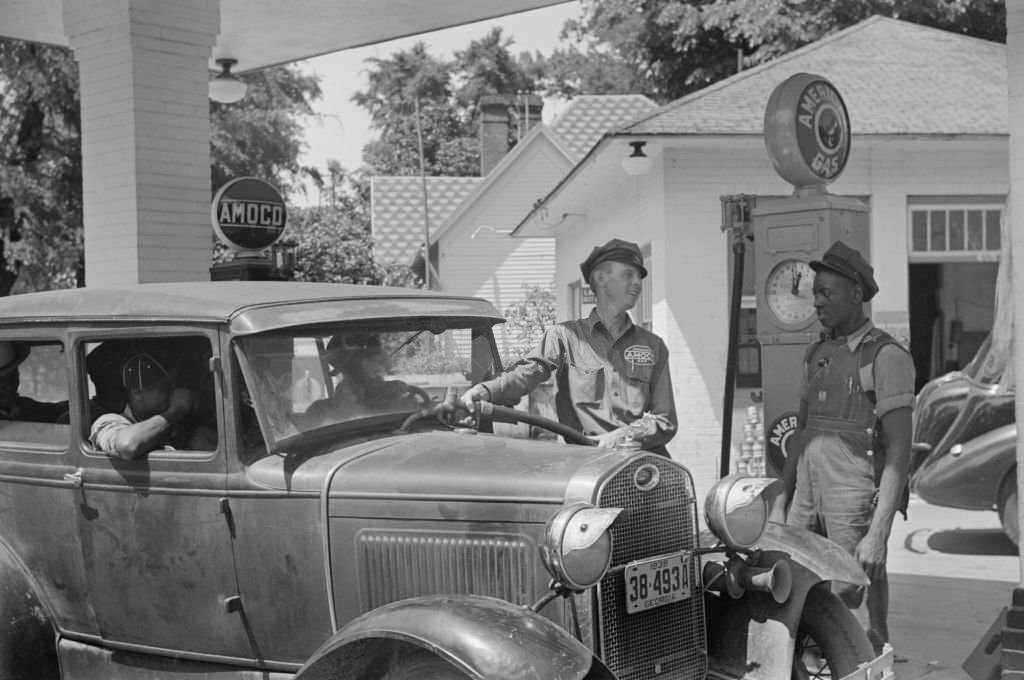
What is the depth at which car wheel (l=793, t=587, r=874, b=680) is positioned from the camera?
4453mm

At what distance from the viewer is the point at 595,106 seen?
2956 cm

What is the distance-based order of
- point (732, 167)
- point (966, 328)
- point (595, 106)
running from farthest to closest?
point (595, 106) < point (966, 328) < point (732, 167)

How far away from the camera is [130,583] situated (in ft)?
15.2

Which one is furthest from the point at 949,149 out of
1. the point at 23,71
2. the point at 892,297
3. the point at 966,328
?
the point at 23,71

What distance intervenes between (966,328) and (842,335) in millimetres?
12912

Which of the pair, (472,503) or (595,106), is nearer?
(472,503)

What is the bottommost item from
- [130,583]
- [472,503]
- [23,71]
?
[130,583]

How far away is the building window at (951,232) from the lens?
1343 cm

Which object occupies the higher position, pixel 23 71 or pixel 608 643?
pixel 23 71

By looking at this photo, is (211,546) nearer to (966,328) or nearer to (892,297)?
(892,297)

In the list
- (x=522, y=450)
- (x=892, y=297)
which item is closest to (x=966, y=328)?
(x=892, y=297)

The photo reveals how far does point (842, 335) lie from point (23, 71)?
1822cm

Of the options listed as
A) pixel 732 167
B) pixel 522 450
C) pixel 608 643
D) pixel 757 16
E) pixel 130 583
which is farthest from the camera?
pixel 757 16

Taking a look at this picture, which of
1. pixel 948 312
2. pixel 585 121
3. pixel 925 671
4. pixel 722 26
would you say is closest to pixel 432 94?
pixel 585 121
